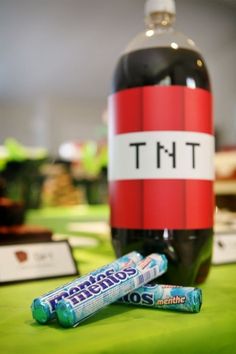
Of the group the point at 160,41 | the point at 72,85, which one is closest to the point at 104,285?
the point at 160,41

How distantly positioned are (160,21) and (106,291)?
413mm

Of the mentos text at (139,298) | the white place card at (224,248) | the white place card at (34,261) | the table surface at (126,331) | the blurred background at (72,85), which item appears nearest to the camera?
the table surface at (126,331)

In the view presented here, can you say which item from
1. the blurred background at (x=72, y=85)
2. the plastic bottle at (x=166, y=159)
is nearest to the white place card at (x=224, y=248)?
the plastic bottle at (x=166, y=159)

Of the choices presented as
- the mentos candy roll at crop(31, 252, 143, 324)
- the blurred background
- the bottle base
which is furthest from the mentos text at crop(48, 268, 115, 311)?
the blurred background

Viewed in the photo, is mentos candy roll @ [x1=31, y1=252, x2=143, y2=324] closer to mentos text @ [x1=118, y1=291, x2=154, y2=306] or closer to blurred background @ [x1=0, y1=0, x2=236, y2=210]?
mentos text @ [x1=118, y1=291, x2=154, y2=306]

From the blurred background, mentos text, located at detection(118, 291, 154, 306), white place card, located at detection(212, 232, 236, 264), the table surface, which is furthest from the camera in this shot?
the blurred background

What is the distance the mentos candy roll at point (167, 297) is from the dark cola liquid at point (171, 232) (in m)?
0.09

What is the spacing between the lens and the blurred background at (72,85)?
1425mm

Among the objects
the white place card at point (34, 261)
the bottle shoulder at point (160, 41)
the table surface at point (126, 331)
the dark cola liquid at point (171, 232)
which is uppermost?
the bottle shoulder at point (160, 41)

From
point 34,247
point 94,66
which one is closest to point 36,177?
point 34,247

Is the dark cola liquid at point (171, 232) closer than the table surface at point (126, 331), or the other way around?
the table surface at point (126, 331)

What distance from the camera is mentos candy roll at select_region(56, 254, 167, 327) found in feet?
1.29

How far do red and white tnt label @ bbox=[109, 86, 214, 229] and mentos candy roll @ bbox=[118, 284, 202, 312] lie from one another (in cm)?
11

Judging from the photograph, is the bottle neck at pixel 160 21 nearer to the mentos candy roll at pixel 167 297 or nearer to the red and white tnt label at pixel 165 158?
the red and white tnt label at pixel 165 158
